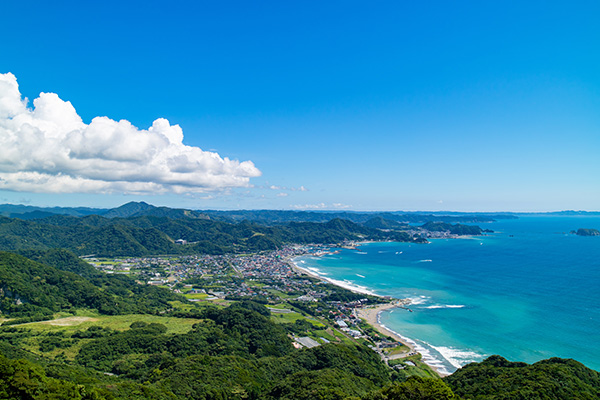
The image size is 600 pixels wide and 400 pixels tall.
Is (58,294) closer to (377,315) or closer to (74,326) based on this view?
(74,326)

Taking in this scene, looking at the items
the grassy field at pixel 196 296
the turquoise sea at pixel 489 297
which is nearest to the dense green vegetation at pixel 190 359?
the grassy field at pixel 196 296

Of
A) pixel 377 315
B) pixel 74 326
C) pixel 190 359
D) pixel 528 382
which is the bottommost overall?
pixel 377 315

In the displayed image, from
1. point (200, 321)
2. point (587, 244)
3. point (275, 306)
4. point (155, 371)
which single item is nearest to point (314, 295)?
point (275, 306)

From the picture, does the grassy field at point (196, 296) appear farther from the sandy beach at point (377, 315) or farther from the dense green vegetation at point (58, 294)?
the sandy beach at point (377, 315)

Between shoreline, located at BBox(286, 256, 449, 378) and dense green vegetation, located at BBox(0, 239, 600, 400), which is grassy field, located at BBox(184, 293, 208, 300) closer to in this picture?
dense green vegetation, located at BBox(0, 239, 600, 400)

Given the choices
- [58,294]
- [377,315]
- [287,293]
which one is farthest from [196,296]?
[377,315]

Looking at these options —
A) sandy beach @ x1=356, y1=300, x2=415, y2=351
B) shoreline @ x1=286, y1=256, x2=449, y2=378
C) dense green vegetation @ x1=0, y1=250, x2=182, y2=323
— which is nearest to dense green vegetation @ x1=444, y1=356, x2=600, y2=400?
shoreline @ x1=286, y1=256, x2=449, y2=378
